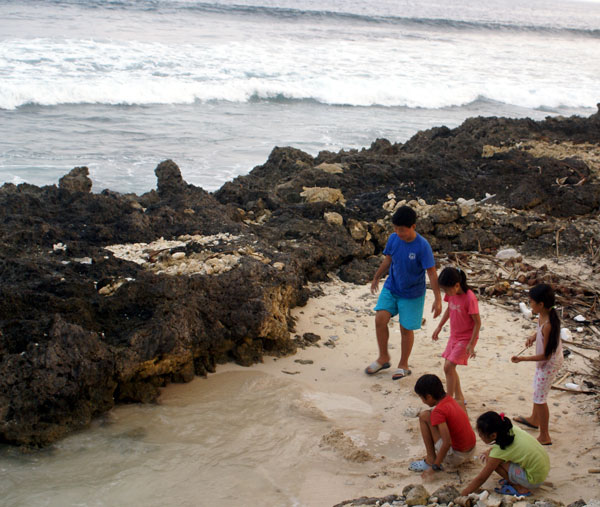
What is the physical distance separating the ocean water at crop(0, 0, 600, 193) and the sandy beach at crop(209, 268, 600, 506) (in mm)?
6532

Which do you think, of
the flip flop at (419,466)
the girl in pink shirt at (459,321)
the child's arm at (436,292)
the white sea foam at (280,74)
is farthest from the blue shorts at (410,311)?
the white sea foam at (280,74)

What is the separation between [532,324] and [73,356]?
168 inches

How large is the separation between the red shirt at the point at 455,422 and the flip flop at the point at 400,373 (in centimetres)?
127

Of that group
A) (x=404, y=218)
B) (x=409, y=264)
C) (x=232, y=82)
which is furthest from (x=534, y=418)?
(x=232, y=82)

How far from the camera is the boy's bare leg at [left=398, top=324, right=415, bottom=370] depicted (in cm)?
535

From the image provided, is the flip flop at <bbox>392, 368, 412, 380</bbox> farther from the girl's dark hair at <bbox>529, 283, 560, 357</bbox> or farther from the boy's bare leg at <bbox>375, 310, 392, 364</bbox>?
the girl's dark hair at <bbox>529, 283, 560, 357</bbox>

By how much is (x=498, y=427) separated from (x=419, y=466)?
0.69 meters

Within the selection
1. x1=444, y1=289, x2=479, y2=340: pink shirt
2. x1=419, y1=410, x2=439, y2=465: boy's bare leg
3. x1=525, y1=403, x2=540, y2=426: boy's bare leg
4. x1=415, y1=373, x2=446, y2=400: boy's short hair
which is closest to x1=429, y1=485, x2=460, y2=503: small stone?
x1=419, y1=410, x2=439, y2=465: boy's bare leg

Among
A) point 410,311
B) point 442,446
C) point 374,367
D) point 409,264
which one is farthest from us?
point 374,367

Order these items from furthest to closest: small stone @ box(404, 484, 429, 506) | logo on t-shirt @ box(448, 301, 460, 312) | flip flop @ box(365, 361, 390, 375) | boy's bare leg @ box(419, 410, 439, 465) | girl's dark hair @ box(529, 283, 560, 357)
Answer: flip flop @ box(365, 361, 390, 375) < logo on t-shirt @ box(448, 301, 460, 312) < girl's dark hair @ box(529, 283, 560, 357) < boy's bare leg @ box(419, 410, 439, 465) < small stone @ box(404, 484, 429, 506)

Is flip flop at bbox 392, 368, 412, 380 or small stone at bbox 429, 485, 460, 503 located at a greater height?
small stone at bbox 429, 485, 460, 503

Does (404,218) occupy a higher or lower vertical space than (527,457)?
higher

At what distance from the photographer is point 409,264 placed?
5.19 meters

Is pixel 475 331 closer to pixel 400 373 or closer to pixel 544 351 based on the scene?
pixel 544 351
